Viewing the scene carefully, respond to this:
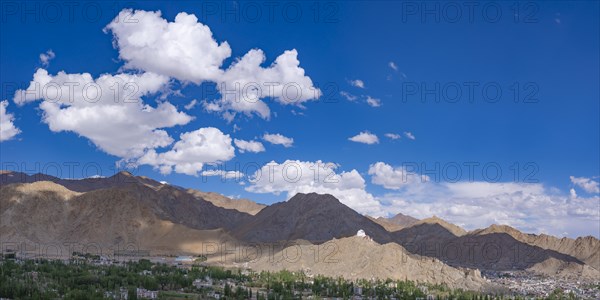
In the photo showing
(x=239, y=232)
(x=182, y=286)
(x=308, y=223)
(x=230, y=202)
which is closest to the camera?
(x=182, y=286)

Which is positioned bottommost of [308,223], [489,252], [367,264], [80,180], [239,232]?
[489,252]

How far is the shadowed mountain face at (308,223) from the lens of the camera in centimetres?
11206

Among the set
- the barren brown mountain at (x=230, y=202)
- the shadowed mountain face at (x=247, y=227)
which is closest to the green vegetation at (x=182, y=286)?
the shadowed mountain face at (x=247, y=227)

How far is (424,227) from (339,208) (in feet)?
113

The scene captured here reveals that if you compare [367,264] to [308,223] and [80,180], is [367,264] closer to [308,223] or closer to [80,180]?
[308,223]

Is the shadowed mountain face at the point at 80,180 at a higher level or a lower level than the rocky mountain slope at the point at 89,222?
higher

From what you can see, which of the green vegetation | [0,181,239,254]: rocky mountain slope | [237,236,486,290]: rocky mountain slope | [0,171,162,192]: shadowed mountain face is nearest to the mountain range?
[0,181,239,254]: rocky mountain slope

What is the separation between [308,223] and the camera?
377 ft

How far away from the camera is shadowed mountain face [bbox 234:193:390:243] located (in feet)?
368

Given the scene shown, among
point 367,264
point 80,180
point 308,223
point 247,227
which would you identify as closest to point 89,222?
point 247,227

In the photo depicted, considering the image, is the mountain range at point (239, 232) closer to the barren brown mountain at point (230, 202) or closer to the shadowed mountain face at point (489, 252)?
the shadowed mountain face at point (489, 252)

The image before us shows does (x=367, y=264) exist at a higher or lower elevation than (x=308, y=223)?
lower

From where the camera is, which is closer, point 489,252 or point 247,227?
point 489,252

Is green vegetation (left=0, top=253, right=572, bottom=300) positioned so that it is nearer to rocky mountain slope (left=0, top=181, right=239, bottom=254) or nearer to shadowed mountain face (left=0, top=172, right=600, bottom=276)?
rocky mountain slope (left=0, top=181, right=239, bottom=254)
